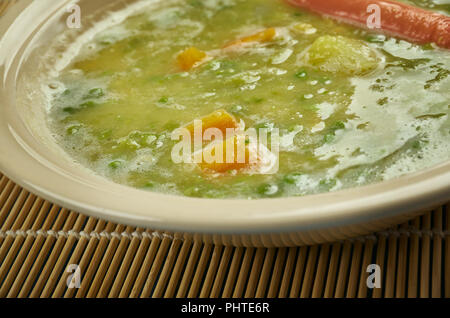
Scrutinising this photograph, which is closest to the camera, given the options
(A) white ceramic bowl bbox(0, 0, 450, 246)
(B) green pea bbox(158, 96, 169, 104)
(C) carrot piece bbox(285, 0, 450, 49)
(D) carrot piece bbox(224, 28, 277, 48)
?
(A) white ceramic bowl bbox(0, 0, 450, 246)

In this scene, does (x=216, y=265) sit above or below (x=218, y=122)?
below

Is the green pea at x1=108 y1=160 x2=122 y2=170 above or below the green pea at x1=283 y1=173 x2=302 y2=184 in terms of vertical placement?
below

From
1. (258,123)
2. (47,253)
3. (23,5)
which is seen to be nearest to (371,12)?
(258,123)

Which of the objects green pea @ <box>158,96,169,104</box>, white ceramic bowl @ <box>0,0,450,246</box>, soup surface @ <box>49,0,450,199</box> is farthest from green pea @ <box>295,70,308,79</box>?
white ceramic bowl @ <box>0,0,450,246</box>

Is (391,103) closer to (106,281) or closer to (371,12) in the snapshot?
(371,12)

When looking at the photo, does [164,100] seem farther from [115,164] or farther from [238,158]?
[238,158]

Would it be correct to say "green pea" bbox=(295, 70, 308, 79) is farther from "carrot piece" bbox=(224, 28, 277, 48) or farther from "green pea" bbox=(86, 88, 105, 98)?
"green pea" bbox=(86, 88, 105, 98)

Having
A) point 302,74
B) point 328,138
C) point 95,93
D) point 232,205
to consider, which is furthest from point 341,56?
point 232,205

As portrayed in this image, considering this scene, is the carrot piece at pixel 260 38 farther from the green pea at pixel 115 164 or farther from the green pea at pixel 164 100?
the green pea at pixel 115 164
